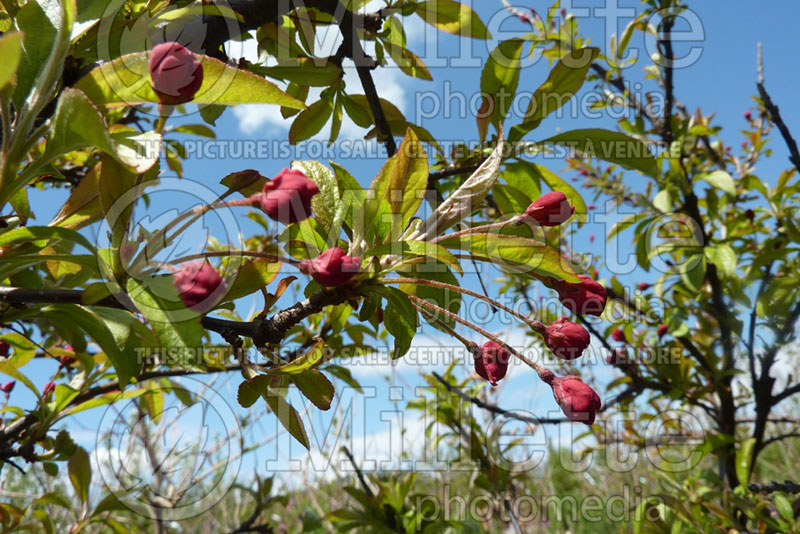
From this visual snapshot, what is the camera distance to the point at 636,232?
2373 millimetres

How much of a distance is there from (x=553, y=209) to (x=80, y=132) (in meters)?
0.59

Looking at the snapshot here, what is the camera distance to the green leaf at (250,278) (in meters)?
0.76

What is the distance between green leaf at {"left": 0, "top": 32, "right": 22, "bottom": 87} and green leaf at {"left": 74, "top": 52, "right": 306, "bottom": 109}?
0.14 meters

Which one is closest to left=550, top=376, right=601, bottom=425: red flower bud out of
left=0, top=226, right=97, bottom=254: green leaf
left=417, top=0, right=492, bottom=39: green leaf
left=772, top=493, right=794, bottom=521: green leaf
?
left=0, top=226, right=97, bottom=254: green leaf

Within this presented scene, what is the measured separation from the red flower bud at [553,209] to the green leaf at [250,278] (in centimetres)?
40

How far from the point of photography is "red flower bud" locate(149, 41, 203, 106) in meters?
0.55

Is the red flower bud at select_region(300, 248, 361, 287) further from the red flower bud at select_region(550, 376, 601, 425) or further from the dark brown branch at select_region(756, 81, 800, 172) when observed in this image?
the dark brown branch at select_region(756, 81, 800, 172)

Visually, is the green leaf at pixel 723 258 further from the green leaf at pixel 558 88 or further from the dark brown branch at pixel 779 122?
the green leaf at pixel 558 88

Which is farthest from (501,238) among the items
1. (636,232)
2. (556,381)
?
(636,232)

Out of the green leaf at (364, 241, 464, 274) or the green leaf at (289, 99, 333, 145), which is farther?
the green leaf at (289, 99, 333, 145)

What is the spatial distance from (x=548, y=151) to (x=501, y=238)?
0.49 m

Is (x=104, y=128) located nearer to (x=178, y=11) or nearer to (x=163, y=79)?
(x=163, y=79)

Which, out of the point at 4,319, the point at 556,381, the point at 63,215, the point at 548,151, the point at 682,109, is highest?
the point at 682,109

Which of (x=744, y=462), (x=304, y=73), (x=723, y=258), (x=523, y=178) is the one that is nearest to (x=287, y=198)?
(x=304, y=73)
